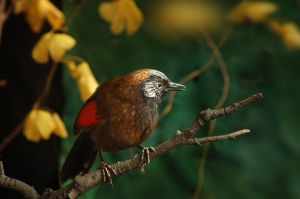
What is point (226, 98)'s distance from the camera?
94cm

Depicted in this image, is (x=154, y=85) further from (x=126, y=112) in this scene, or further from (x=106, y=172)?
(x=106, y=172)

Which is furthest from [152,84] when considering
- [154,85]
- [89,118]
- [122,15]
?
[122,15]

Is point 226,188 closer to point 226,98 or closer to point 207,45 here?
point 226,98

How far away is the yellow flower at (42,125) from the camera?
89cm

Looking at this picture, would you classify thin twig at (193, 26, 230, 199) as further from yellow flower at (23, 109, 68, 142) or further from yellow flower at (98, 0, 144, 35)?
yellow flower at (23, 109, 68, 142)

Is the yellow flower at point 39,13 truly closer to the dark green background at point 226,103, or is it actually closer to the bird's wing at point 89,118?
the dark green background at point 226,103

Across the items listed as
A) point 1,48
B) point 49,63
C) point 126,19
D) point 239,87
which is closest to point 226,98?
point 239,87

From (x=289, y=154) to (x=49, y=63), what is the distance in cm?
61

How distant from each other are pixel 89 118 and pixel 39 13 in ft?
1.04

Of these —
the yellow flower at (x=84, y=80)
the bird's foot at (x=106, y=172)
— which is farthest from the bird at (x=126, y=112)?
→ the yellow flower at (x=84, y=80)

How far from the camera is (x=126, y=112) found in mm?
701

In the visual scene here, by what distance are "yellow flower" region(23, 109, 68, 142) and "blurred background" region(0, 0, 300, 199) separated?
0.08 ft

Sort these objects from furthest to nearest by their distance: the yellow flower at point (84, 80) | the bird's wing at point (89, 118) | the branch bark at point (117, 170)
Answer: the yellow flower at point (84, 80)
the bird's wing at point (89, 118)
the branch bark at point (117, 170)

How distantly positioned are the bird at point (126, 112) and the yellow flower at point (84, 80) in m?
0.11
